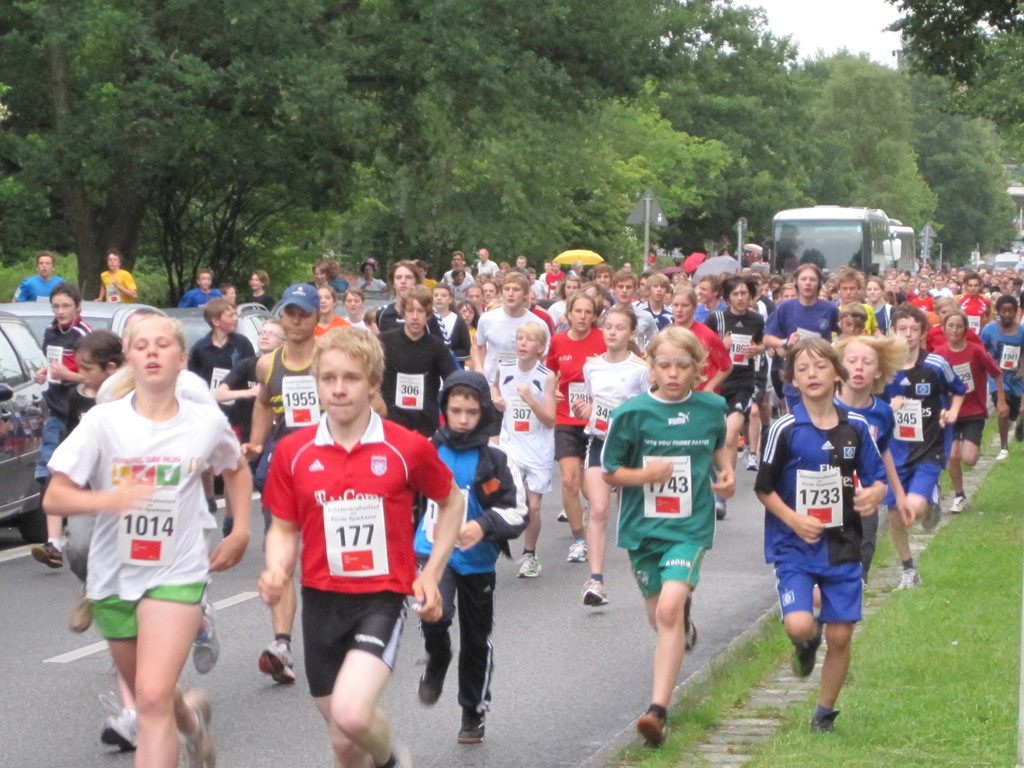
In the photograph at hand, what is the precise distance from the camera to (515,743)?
693 cm

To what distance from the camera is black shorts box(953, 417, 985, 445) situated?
1412cm

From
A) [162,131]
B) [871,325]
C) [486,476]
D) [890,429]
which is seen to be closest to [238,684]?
[486,476]

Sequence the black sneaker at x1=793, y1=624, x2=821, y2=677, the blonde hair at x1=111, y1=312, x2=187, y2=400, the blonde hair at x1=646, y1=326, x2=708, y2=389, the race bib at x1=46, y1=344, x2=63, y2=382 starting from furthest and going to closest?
the race bib at x1=46, y1=344, x2=63, y2=382, the blonde hair at x1=646, y1=326, x2=708, y2=389, the black sneaker at x1=793, y1=624, x2=821, y2=677, the blonde hair at x1=111, y1=312, x2=187, y2=400

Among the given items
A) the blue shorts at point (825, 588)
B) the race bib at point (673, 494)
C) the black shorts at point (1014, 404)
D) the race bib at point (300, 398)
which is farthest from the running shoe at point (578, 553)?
the black shorts at point (1014, 404)

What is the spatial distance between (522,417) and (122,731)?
490cm

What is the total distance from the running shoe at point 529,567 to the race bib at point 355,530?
6.04m

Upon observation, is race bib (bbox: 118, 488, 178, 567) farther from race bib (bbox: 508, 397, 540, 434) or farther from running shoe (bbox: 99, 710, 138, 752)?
race bib (bbox: 508, 397, 540, 434)

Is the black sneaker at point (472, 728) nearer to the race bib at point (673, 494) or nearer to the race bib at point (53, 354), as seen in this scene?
the race bib at point (673, 494)

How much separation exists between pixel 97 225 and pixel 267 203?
14.5 ft

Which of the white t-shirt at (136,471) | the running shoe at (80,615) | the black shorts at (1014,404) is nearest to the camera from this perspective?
the white t-shirt at (136,471)

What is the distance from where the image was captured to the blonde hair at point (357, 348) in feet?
17.0

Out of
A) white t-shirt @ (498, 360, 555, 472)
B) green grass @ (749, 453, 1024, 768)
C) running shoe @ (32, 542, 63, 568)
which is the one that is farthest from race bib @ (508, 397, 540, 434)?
running shoe @ (32, 542, 63, 568)

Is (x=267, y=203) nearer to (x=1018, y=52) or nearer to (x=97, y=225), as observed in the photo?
(x=97, y=225)

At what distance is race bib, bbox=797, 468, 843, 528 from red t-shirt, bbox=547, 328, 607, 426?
15.5ft
